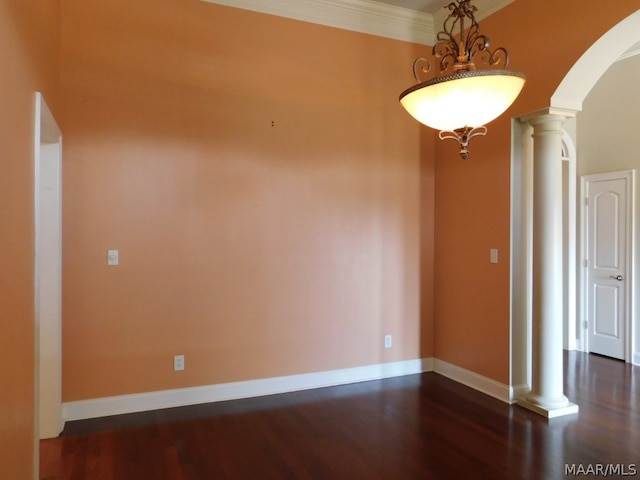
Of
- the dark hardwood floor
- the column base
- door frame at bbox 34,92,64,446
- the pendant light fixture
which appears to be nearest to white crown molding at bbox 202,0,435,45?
door frame at bbox 34,92,64,446

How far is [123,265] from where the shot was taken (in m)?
3.38

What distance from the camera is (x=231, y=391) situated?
147 inches

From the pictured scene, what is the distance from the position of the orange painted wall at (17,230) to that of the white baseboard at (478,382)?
3.34 meters

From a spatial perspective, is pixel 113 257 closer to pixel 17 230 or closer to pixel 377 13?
pixel 17 230

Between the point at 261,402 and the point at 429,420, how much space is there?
1364mm

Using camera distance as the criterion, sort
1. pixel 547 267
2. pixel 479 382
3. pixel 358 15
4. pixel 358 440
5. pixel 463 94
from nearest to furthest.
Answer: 1. pixel 463 94
2. pixel 358 440
3. pixel 547 267
4. pixel 479 382
5. pixel 358 15

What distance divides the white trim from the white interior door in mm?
2080

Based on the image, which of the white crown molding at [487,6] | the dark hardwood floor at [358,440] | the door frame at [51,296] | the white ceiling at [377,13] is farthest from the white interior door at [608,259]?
the door frame at [51,296]

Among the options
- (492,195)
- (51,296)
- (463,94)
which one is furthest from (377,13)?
(51,296)

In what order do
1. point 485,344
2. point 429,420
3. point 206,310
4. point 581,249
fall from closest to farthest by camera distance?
1. point 429,420
2. point 206,310
3. point 485,344
4. point 581,249

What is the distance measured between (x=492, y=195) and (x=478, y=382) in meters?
1.69

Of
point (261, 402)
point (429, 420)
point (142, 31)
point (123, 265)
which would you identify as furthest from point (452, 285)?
point (142, 31)

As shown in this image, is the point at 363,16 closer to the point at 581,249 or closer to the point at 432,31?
the point at 432,31

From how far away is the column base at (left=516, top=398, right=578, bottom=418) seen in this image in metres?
3.32
